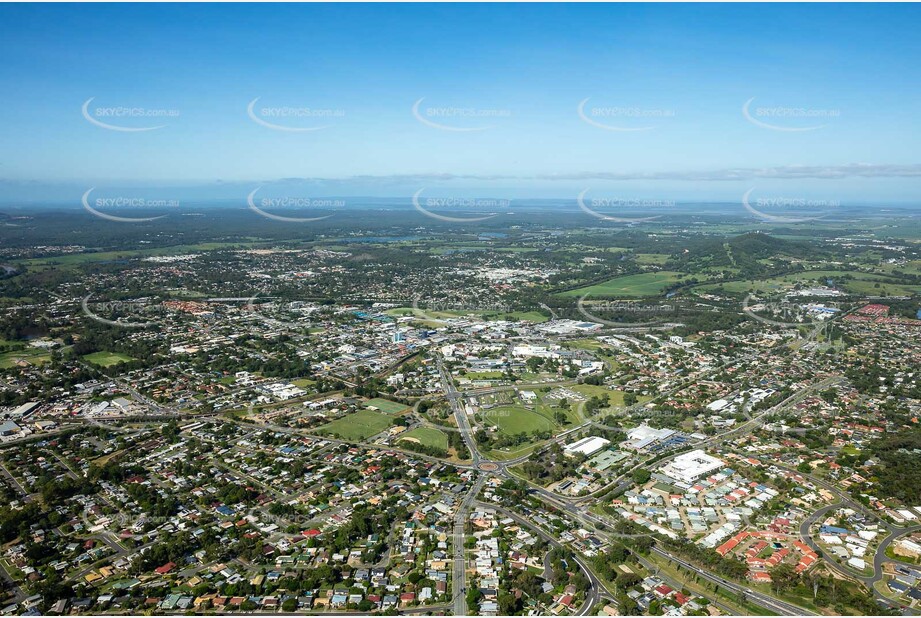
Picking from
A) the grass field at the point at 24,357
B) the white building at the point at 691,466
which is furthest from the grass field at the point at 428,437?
the grass field at the point at 24,357

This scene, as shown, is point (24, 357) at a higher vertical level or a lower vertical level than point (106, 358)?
→ higher

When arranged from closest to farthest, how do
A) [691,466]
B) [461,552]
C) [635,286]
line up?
[461,552] → [691,466] → [635,286]

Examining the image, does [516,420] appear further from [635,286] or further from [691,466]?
[635,286]

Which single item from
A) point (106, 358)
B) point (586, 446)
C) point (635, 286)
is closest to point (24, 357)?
point (106, 358)

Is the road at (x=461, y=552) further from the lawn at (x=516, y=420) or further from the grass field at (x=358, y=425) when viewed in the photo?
the grass field at (x=358, y=425)

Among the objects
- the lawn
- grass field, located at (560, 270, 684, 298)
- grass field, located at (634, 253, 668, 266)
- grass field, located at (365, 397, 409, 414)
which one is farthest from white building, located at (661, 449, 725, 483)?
grass field, located at (634, 253, 668, 266)

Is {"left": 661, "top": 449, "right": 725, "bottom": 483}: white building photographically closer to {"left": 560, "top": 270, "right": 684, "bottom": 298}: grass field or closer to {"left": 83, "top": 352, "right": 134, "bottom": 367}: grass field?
{"left": 83, "top": 352, "right": 134, "bottom": 367}: grass field
